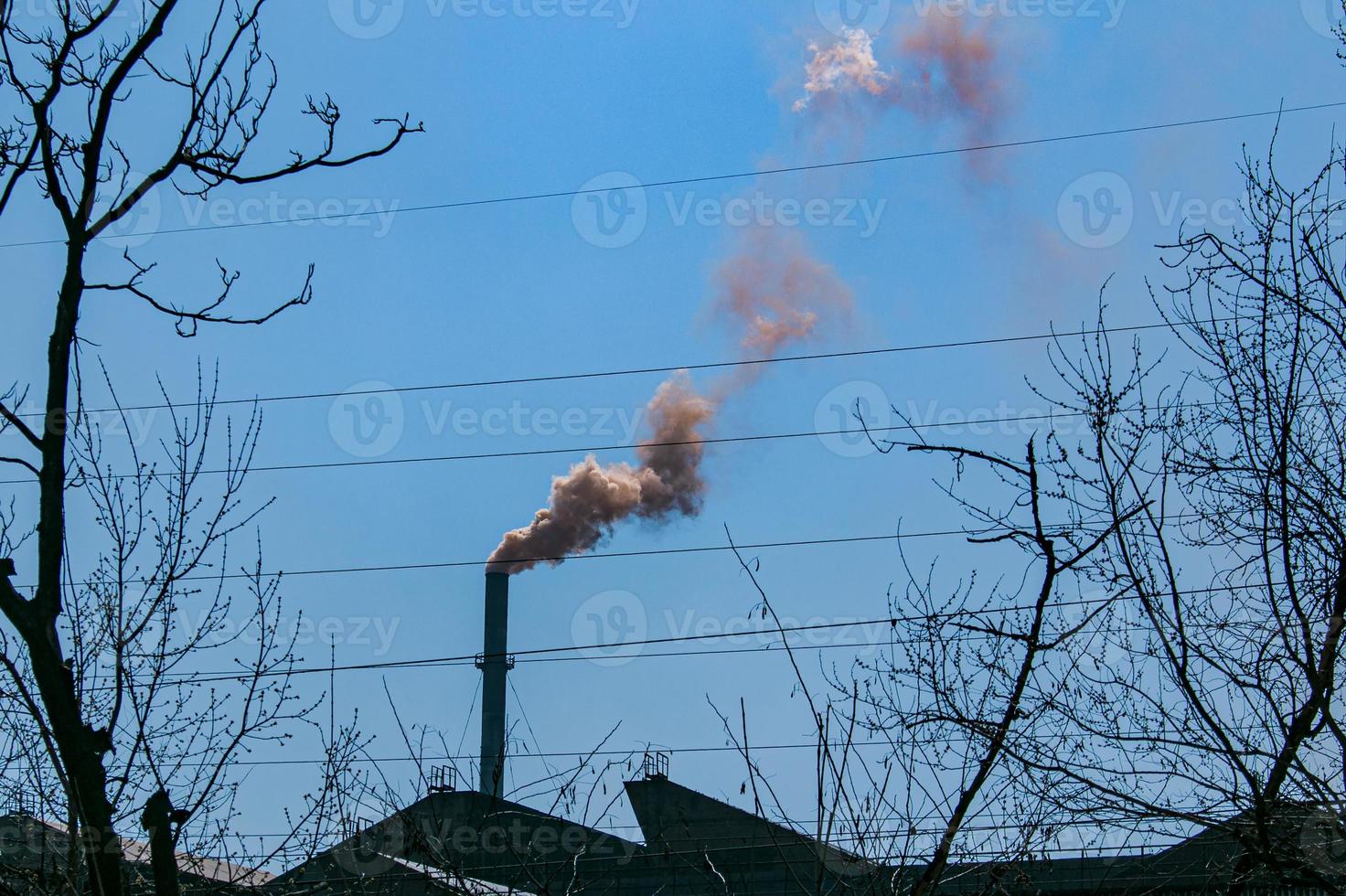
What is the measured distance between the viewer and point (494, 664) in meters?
36.6

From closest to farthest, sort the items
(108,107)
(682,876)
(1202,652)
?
(108,107) < (1202,652) < (682,876)

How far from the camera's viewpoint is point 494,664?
36.6m

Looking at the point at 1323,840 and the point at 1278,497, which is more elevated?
the point at 1278,497

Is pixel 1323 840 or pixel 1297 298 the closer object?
pixel 1323 840

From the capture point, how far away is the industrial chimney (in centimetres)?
3534

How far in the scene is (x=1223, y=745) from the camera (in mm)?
4984

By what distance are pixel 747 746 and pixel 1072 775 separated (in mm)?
1499

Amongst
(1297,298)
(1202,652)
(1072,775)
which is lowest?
(1072,775)

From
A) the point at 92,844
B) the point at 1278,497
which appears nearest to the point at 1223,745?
the point at 1278,497

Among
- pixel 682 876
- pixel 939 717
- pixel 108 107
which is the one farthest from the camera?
pixel 682 876

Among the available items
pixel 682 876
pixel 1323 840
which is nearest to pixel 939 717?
pixel 1323 840

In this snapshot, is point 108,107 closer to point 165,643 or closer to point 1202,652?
point 165,643

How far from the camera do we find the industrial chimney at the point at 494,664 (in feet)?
116

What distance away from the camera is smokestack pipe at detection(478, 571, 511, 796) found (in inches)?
1390
